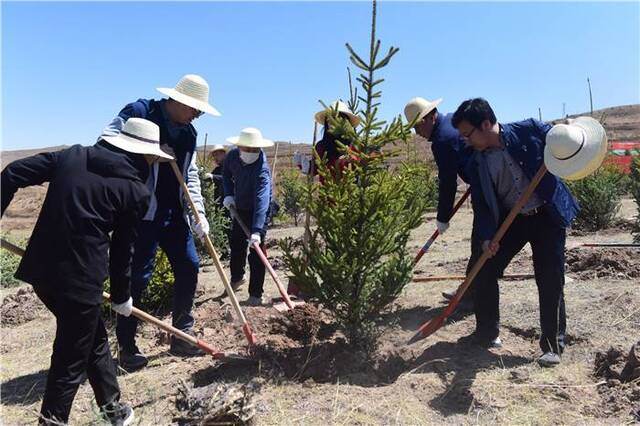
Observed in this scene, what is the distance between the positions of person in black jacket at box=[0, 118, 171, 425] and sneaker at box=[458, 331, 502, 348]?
275 cm

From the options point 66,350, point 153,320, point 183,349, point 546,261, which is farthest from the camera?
point 183,349

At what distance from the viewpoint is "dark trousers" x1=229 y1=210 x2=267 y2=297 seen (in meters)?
5.58

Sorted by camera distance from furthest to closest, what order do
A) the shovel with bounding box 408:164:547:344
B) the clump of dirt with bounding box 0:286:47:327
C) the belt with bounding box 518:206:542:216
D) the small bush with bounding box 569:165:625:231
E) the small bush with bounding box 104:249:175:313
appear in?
the small bush with bounding box 569:165:625:231 < the clump of dirt with bounding box 0:286:47:327 < the small bush with bounding box 104:249:175:313 < the belt with bounding box 518:206:542:216 < the shovel with bounding box 408:164:547:344

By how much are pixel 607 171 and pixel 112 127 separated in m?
9.55

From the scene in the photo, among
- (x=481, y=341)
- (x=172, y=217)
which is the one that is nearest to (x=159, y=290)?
(x=172, y=217)

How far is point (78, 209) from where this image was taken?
8.87 ft

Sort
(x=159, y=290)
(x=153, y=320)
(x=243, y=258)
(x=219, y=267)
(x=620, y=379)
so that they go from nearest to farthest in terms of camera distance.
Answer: (x=620, y=379) < (x=153, y=320) < (x=219, y=267) < (x=159, y=290) < (x=243, y=258)

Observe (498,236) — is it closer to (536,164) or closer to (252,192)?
(536,164)

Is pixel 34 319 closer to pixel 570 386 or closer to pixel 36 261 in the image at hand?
pixel 36 261

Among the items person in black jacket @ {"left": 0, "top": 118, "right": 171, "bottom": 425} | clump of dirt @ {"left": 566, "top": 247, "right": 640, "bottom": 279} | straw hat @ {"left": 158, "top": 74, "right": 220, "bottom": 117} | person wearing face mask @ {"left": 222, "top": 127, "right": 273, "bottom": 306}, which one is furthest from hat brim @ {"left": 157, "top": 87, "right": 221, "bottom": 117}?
clump of dirt @ {"left": 566, "top": 247, "right": 640, "bottom": 279}

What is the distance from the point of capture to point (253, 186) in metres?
5.59

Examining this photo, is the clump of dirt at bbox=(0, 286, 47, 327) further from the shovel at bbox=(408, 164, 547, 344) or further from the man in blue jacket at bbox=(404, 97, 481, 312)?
the man in blue jacket at bbox=(404, 97, 481, 312)

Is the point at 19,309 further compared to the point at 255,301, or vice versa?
the point at 19,309

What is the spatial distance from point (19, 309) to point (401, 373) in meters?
4.45
